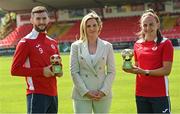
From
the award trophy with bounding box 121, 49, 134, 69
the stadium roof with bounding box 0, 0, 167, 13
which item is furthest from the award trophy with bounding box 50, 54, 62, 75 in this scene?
the stadium roof with bounding box 0, 0, 167, 13

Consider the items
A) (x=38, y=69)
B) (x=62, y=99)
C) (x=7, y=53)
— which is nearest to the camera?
(x=38, y=69)

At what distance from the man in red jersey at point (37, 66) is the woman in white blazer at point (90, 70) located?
0.34 metres

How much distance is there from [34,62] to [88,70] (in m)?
0.74

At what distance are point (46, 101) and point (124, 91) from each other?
7.92 metres

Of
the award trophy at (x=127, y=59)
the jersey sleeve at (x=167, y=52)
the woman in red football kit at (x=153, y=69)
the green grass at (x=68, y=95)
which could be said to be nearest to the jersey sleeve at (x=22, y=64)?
the award trophy at (x=127, y=59)

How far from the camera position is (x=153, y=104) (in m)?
6.09

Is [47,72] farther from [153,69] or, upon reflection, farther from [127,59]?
[153,69]

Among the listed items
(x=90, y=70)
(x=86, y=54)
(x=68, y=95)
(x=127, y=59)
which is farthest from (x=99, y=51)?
(x=68, y=95)

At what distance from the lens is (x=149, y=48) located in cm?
614

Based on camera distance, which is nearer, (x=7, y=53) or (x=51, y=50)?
(x=51, y=50)

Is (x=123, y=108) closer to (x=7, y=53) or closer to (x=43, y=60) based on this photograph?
(x=43, y=60)

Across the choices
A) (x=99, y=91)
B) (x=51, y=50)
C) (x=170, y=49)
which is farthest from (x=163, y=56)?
(x=51, y=50)

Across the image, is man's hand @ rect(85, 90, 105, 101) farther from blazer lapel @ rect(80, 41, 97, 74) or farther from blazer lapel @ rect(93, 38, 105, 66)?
blazer lapel @ rect(93, 38, 105, 66)

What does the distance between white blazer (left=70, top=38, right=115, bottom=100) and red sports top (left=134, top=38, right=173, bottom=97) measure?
1.54 ft
